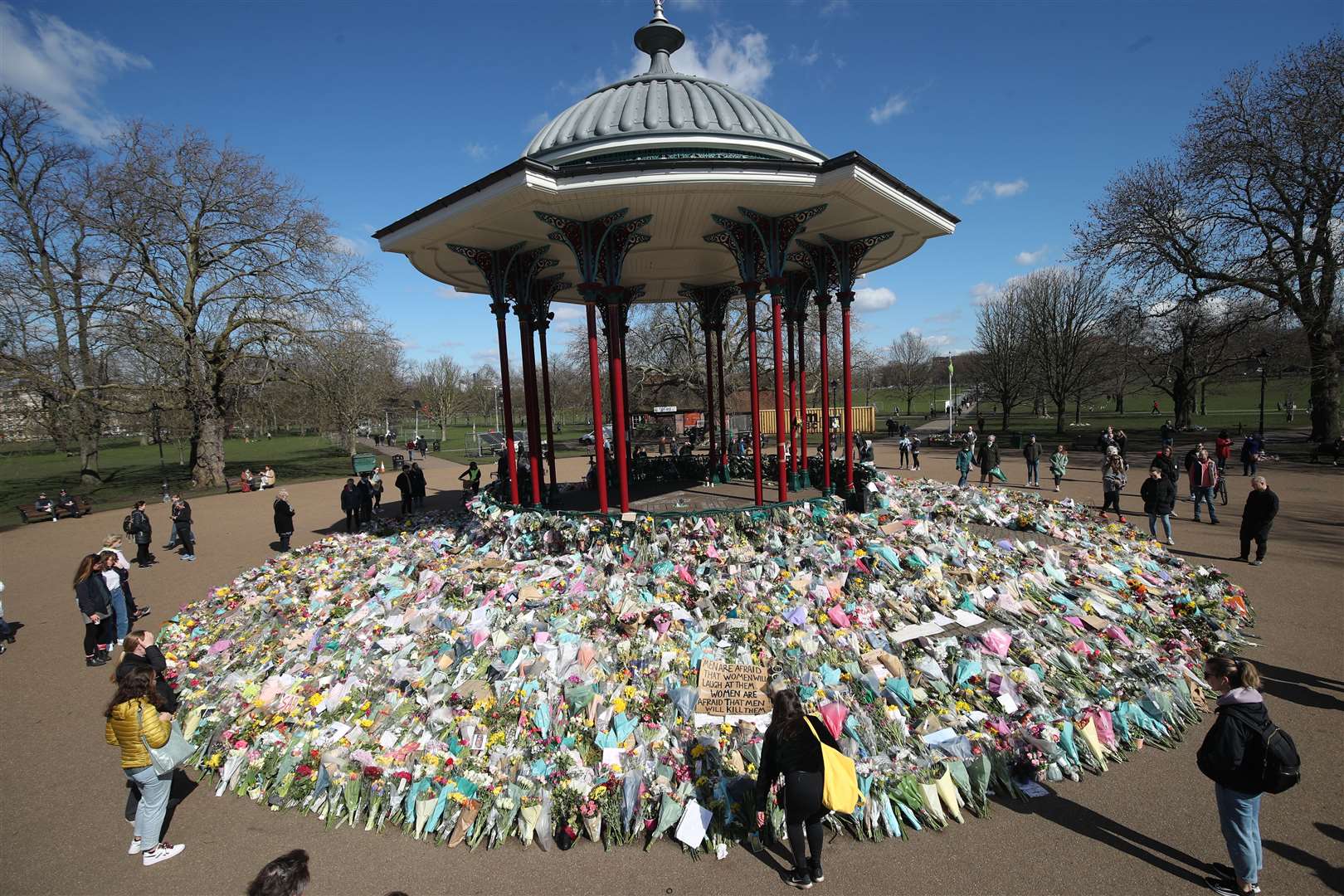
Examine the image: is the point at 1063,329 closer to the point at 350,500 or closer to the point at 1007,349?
the point at 1007,349

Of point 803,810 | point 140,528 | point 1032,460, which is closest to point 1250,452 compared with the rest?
point 1032,460

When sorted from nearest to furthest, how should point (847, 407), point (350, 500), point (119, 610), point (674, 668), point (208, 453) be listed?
point (674, 668) < point (119, 610) < point (847, 407) < point (350, 500) < point (208, 453)

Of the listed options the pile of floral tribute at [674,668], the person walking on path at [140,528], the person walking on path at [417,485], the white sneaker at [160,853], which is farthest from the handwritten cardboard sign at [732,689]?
the person walking on path at [417,485]

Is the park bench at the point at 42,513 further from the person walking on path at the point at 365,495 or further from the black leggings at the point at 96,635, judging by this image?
the black leggings at the point at 96,635

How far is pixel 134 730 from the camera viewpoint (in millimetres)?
4672

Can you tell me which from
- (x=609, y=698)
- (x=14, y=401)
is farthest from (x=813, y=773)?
(x=14, y=401)

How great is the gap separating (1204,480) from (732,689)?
1383 cm

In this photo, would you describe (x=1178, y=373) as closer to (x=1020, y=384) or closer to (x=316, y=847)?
(x=1020, y=384)

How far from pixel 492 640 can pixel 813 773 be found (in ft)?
14.8

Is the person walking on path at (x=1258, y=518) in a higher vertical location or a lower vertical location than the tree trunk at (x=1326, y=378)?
lower

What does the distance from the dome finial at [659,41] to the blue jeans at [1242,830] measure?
44.3 ft

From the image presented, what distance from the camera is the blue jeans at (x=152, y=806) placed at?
4.84 metres

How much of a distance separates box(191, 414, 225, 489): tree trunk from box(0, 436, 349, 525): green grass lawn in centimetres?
86

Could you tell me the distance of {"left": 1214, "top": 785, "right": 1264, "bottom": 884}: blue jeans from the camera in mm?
3938
